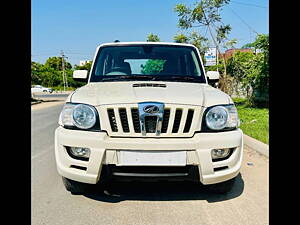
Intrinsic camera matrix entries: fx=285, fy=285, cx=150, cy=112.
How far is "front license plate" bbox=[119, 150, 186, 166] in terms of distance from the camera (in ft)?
8.29

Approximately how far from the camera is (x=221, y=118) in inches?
108

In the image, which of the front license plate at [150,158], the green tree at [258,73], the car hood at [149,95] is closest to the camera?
the front license plate at [150,158]

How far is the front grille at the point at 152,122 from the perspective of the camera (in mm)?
2600

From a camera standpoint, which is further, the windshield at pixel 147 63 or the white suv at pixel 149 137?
the windshield at pixel 147 63

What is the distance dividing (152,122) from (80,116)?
694mm

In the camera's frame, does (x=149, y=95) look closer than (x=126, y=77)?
Yes

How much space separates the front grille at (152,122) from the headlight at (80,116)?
0.16m

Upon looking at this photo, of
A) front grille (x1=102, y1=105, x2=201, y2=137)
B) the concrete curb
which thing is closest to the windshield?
front grille (x1=102, y1=105, x2=201, y2=137)

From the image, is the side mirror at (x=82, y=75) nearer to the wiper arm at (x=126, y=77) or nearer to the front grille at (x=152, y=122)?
the wiper arm at (x=126, y=77)

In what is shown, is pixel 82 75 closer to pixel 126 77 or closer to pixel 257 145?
pixel 126 77

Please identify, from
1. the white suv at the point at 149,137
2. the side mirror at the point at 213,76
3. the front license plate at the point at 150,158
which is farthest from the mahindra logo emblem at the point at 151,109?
the side mirror at the point at 213,76

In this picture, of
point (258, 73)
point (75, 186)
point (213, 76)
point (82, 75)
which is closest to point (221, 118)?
point (213, 76)

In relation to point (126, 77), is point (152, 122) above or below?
below
